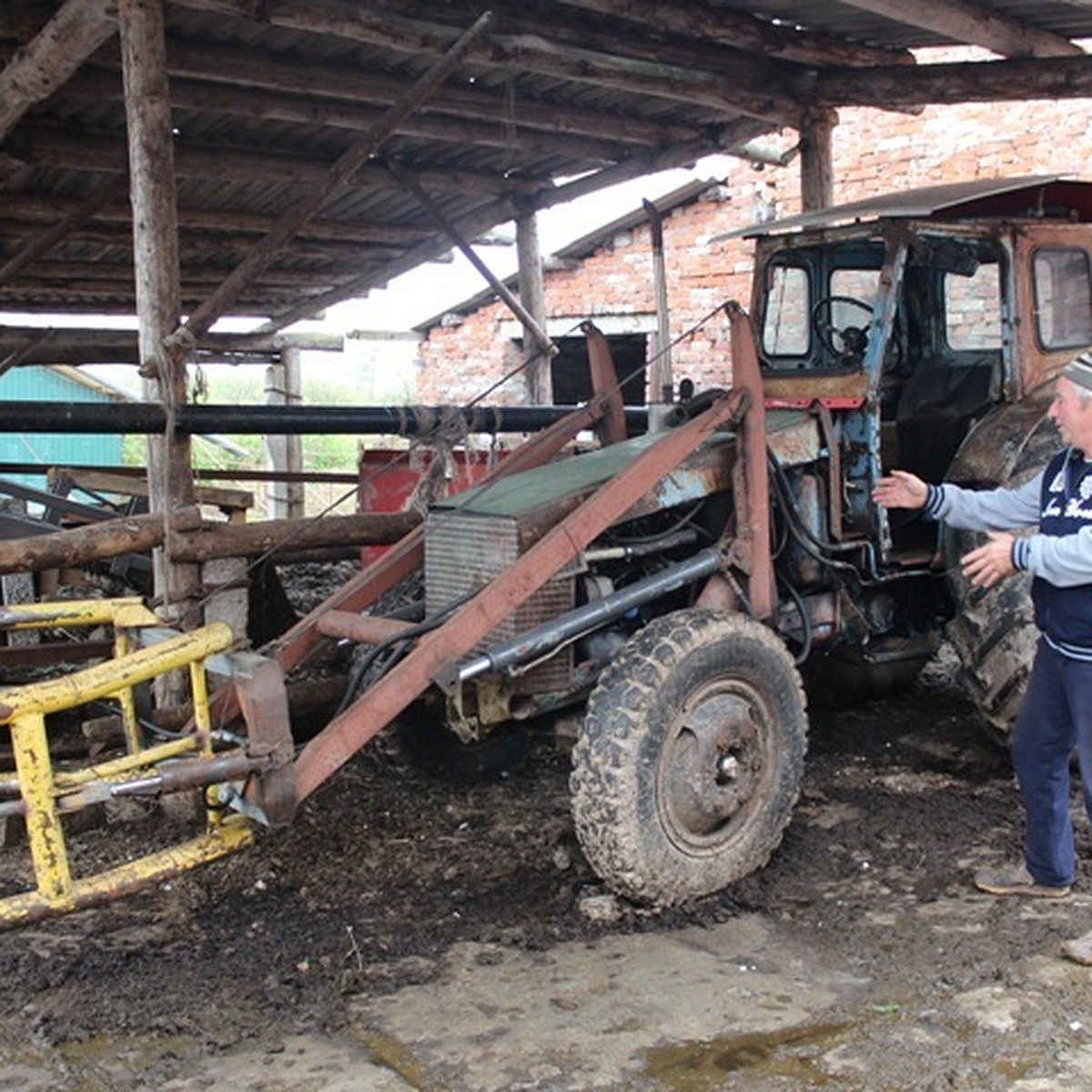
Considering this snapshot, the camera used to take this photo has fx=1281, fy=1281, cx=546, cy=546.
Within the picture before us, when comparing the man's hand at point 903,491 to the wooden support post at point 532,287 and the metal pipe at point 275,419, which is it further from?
the wooden support post at point 532,287

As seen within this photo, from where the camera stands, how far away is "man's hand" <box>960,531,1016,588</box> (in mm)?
3977

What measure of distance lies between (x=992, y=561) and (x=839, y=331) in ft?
6.27

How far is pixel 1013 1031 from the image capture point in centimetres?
342

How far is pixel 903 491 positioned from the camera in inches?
185

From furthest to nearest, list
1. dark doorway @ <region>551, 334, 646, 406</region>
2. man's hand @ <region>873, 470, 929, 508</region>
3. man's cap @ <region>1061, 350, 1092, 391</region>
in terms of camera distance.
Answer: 1. dark doorway @ <region>551, 334, 646, 406</region>
2. man's hand @ <region>873, 470, 929, 508</region>
3. man's cap @ <region>1061, 350, 1092, 391</region>

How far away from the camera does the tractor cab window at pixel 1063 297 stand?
18.0 feet

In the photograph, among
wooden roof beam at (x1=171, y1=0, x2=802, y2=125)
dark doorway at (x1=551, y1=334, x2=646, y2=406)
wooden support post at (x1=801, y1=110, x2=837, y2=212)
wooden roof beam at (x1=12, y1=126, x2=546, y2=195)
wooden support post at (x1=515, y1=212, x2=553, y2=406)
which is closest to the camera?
wooden roof beam at (x1=171, y1=0, x2=802, y2=125)

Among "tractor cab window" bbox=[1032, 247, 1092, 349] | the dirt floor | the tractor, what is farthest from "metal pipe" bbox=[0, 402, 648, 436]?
"tractor cab window" bbox=[1032, 247, 1092, 349]

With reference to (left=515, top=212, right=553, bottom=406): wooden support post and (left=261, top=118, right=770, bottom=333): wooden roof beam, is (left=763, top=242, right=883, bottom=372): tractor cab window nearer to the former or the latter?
(left=261, top=118, right=770, bottom=333): wooden roof beam

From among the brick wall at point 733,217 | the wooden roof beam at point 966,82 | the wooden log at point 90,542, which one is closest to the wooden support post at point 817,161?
the wooden roof beam at point 966,82

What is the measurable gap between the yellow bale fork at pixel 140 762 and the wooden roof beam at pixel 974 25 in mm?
4486

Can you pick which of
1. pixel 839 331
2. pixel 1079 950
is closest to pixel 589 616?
pixel 1079 950

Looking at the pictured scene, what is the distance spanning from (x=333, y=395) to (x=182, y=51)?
34631 mm

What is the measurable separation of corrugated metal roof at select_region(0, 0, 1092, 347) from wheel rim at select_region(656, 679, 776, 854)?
3.53 meters
